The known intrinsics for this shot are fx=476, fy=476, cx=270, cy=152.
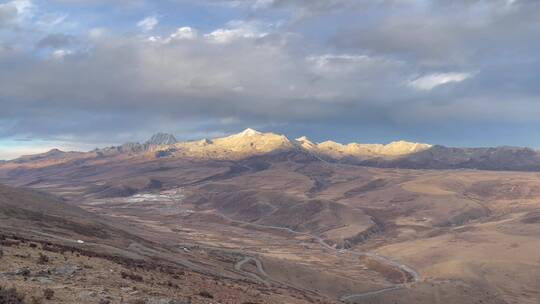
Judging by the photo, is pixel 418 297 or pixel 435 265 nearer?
pixel 418 297

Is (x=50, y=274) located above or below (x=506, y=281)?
above

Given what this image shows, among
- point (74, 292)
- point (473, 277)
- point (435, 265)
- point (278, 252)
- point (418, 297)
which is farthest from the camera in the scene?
point (278, 252)

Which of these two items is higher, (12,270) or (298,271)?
(12,270)

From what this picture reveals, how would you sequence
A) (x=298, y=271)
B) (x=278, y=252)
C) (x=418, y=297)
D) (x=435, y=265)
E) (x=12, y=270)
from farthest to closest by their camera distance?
(x=278, y=252), (x=435, y=265), (x=298, y=271), (x=418, y=297), (x=12, y=270)

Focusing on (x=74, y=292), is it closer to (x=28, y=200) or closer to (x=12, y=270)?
(x=12, y=270)

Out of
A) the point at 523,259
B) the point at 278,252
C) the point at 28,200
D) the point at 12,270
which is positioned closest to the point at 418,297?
the point at 523,259

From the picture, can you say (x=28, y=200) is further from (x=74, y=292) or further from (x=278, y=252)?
(x=74, y=292)

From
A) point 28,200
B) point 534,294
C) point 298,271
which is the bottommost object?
point 534,294

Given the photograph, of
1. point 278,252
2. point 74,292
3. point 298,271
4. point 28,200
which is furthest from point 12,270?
point 278,252

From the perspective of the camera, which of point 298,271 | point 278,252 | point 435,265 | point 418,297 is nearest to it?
point 418,297
